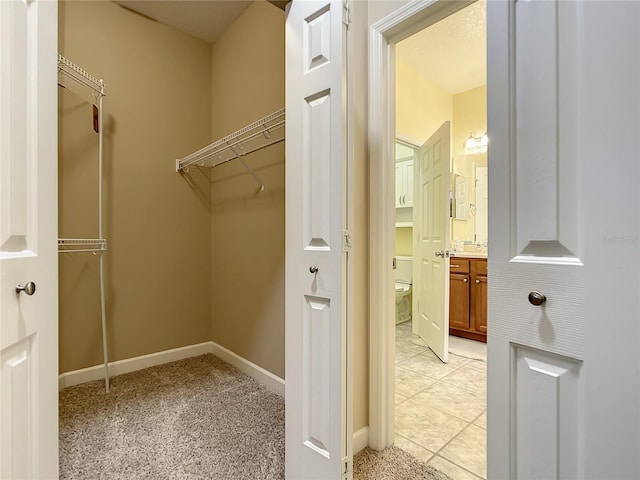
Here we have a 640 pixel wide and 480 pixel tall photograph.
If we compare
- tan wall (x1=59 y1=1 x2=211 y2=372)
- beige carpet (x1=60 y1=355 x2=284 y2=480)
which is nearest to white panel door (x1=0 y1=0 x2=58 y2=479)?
beige carpet (x1=60 y1=355 x2=284 y2=480)

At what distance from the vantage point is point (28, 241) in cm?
87

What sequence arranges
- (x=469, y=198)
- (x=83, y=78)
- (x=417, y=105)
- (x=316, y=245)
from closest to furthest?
1. (x=316, y=245)
2. (x=83, y=78)
3. (x=417, y=105)
4. (x=469, y=198)

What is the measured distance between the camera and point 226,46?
2.67 meters

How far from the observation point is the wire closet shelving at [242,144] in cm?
199

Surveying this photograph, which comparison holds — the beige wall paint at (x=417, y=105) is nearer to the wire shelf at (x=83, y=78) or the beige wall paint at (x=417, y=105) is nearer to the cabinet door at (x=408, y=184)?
the cabinet door at (x=408, y=184)

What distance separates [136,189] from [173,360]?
4.86ft

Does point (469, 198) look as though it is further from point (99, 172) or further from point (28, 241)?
point (28, 241)

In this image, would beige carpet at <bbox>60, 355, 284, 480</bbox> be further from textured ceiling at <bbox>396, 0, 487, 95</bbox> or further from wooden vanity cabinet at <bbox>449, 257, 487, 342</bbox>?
Answer: textured ceiling at <bbox>396, 0, 487, 95</bbox>

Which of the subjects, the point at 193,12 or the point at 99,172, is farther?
the point at 193,12

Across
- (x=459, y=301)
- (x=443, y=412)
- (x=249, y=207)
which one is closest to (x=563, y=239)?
(x=443, y=412)

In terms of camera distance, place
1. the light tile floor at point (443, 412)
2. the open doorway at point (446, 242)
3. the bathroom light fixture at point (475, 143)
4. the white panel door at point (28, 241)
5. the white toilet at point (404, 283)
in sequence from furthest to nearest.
→ the white toilet at point (404, 283), the bathroom light fixture at point (475, 143), the open doorway at point (446, 242), the light tile floor at point (443, 412), the white panel door at point (28, 241)

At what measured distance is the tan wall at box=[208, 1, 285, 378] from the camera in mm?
2148

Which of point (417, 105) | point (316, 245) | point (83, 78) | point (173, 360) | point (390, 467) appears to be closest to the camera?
point (316, 245)

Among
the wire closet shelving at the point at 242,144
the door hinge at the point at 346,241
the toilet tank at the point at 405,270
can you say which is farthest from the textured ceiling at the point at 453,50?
the door hinge at the point at 346,241
